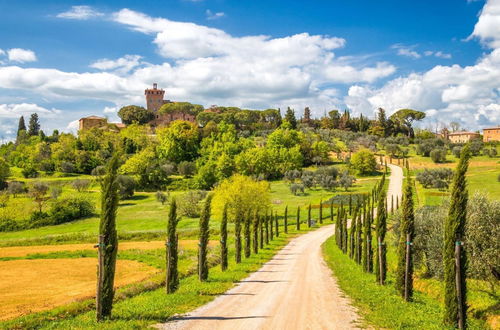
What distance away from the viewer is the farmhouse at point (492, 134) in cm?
16462

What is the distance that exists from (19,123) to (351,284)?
20150 centimetres

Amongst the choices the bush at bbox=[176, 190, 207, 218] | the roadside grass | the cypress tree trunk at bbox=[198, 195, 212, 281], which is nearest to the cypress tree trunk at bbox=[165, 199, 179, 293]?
the cypress tree trunk at bbox=[198, 195, 212, 281]

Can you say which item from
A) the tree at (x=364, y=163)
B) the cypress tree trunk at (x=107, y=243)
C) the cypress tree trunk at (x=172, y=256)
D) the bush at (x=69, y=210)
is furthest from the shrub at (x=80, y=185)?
the cypress tree trunk at (x=107, y=243)

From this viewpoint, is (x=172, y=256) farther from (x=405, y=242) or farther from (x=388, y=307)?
(x=405, y=242)

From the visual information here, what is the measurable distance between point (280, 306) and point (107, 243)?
7286 millimetres

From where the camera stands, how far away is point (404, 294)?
728 inches

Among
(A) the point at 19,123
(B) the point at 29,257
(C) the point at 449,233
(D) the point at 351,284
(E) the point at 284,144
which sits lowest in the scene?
(B) the point at 29,257

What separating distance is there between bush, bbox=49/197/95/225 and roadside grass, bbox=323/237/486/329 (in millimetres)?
64722

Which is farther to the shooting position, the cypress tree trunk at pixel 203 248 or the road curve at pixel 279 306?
the cypress tree trunk at pixel 203 248

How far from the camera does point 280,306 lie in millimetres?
15500

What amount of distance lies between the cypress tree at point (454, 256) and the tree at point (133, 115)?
183 m

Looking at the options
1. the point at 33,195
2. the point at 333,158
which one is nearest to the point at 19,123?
the point at 33,195

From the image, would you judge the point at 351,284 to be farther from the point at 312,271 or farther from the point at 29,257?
the point at 29,257

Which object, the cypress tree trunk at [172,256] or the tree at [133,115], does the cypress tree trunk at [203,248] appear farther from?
the tree at [133,115]
